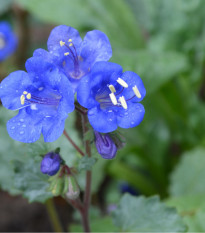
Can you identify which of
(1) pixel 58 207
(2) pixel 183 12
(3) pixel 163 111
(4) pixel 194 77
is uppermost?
(2) pixel 183 12

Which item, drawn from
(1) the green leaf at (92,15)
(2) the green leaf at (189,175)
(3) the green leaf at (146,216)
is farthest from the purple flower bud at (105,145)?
(1) the green leaf at (92,15)

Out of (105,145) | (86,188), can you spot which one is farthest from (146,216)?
(105,145)

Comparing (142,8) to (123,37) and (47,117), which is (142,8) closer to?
(123,37)

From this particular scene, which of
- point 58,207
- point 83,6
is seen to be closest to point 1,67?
point 83,6

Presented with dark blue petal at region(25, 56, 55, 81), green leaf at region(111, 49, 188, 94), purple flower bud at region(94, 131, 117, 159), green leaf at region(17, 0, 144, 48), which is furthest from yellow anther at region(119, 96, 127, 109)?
green leaf at region(17, 0, 144, 48)

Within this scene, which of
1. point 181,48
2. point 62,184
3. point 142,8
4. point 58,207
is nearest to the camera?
point 62,184
